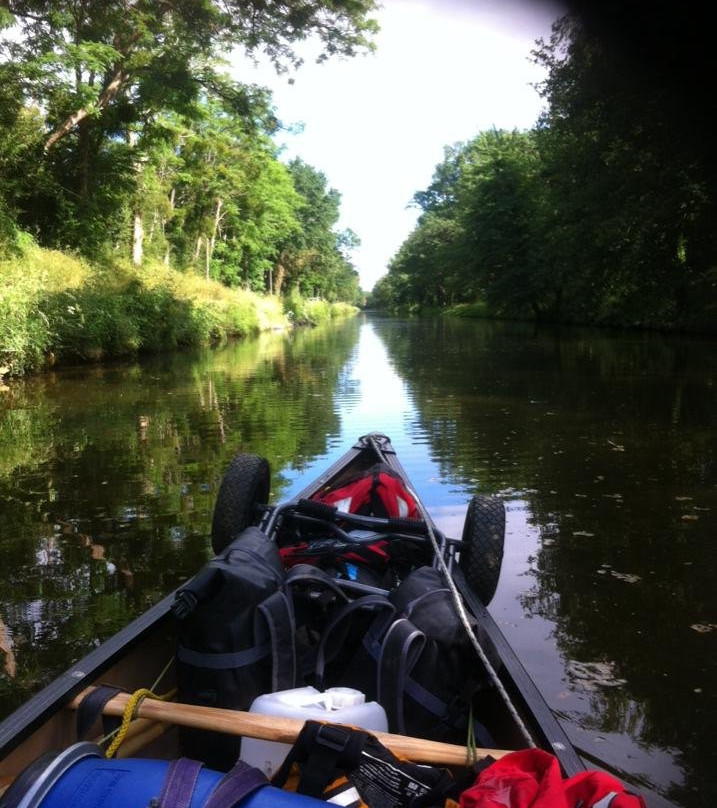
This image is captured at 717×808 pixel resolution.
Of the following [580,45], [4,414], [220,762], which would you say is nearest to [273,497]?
[220,762]

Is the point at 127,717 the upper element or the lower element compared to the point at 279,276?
lower

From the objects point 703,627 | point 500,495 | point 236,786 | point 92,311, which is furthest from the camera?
point 92,311

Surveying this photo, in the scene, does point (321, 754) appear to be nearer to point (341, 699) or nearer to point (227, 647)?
point (341, 699)

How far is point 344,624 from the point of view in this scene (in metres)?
2.45

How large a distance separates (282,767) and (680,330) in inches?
1075

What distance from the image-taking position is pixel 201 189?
31.2 metres

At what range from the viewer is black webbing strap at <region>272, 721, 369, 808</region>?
1.70m

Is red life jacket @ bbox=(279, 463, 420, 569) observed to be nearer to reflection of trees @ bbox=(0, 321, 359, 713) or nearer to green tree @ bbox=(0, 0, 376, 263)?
reflection of trees @ bbox=(0, 321, 359, 713)

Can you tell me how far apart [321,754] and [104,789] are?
1.73ft

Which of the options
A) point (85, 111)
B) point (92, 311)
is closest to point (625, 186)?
point (92, 311)

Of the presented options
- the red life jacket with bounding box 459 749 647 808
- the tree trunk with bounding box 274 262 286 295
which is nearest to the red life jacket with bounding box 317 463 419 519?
the red life jacket with bounding box 459 749 647 808

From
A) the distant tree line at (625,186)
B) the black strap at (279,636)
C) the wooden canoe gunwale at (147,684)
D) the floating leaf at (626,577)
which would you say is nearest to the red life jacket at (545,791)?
the wooden canoe gunwale at (147,684)

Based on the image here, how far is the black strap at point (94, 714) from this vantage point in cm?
204

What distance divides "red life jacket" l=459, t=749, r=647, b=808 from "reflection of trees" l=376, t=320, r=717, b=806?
132cm
